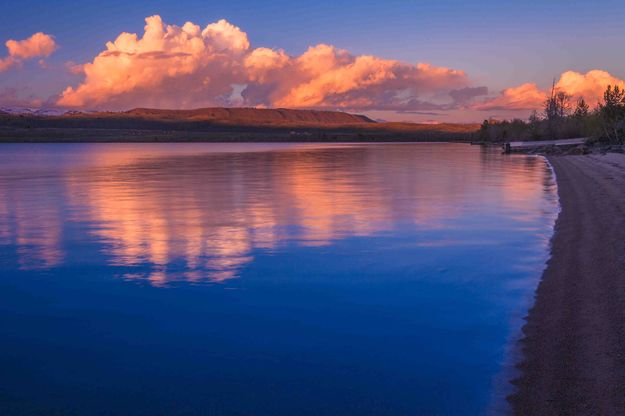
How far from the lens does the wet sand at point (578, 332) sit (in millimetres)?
4662

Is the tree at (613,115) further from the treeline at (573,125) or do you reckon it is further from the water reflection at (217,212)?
the water reflection at (217,212)

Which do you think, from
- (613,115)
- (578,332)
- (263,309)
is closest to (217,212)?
(263,309)

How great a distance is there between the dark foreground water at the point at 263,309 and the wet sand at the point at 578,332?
0.92 feet

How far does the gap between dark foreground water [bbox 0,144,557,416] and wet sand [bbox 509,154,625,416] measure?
28 cm

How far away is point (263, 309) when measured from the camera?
7426 mm

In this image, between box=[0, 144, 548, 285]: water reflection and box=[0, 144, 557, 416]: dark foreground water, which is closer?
box=[0, 144, 557, 416]: dark foreground water

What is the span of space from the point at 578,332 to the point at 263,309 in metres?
3.50

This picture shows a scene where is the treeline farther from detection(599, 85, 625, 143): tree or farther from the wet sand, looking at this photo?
the wet sand

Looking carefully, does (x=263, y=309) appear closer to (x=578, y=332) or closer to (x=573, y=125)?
(x=578, y=332)

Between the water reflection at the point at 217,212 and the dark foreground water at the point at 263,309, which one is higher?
the water reflection at the point at 217,212

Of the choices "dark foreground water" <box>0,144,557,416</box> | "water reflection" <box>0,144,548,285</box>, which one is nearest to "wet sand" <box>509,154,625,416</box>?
"dark foreground water" <box>0,144,557,416</box>

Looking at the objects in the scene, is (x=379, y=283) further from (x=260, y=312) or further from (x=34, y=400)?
(x=34, y=400)

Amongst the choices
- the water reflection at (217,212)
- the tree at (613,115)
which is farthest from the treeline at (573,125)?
the water reflection at (217,212)

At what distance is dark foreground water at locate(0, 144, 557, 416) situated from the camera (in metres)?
5.09
